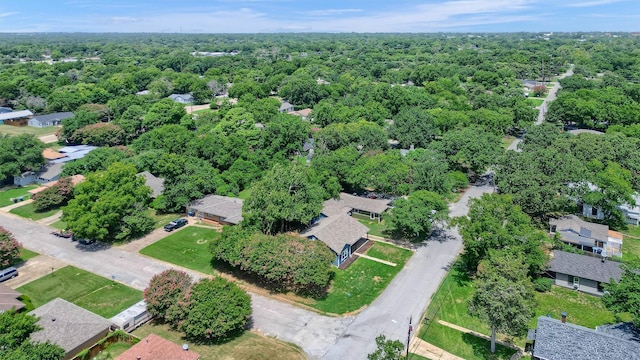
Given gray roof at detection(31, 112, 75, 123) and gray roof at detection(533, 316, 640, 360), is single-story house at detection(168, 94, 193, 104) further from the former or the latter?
gray roof at detection(533, 316, 640, 360)

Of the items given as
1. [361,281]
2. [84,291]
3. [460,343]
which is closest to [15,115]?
[84,291]

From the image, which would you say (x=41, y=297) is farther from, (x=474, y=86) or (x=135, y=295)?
(x=474, y=86)

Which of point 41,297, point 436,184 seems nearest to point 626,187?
point 436,184

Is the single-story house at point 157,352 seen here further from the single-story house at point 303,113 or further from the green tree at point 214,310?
the single-story house at point 303,113

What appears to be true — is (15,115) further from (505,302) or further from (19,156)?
(505,302)

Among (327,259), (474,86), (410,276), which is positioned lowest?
(410,276)

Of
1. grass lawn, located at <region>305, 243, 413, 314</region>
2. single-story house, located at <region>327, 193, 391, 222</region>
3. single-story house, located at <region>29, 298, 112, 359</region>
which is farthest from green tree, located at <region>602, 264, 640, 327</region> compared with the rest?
single-story house, located at <region>29, 298, 112, 359</region>
